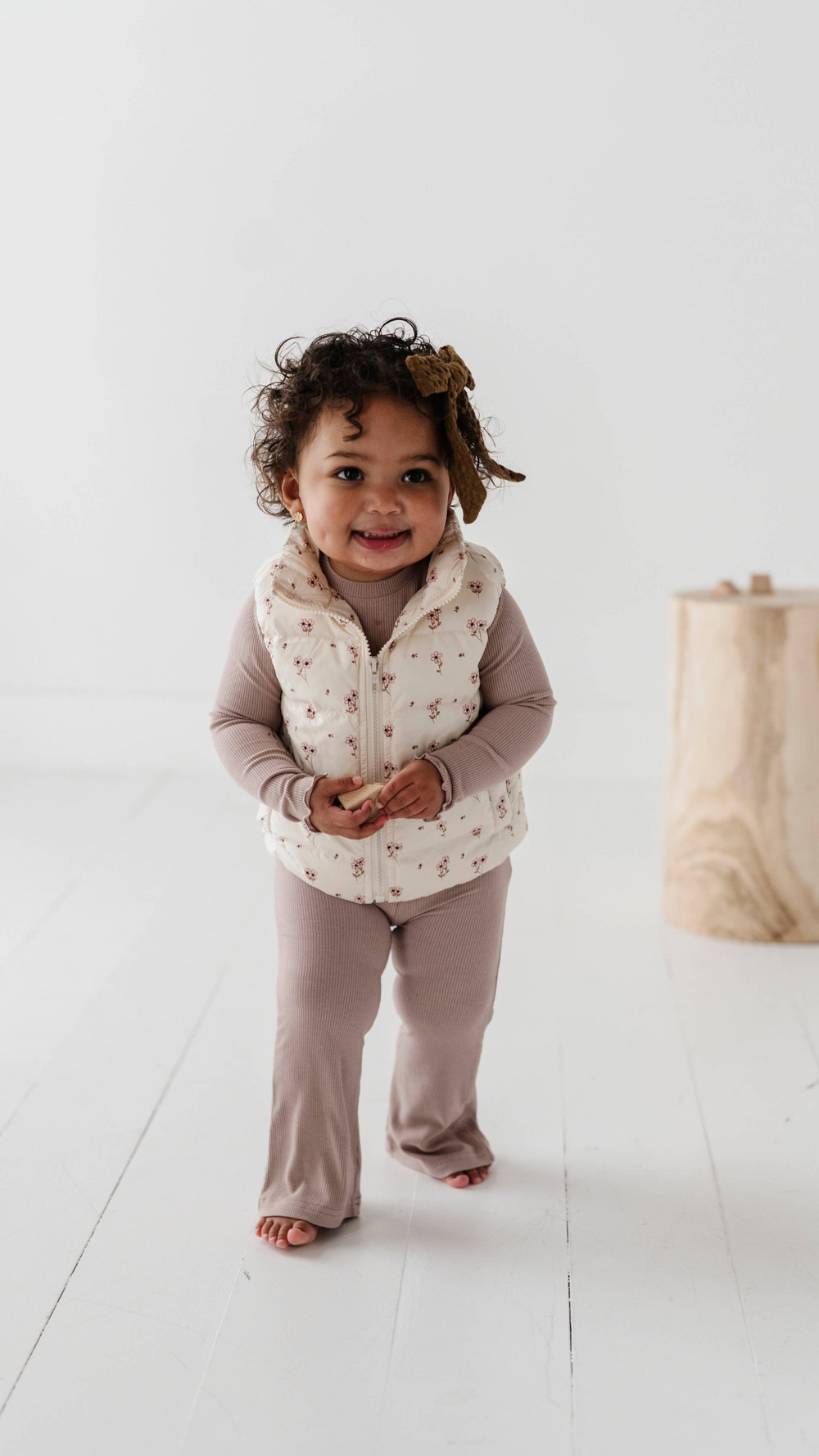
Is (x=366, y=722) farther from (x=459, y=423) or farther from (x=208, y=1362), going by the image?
(x=208, y=1362)

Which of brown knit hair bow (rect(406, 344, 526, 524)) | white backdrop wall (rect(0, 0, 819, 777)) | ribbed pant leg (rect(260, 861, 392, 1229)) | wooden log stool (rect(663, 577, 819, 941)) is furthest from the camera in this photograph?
white backdrop wall (rect(0, 0, 819, 777))

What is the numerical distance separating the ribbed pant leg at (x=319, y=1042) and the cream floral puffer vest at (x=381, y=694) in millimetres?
37

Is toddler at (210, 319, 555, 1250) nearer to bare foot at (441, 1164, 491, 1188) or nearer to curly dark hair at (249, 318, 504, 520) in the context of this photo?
curly dark hair at (249, 318, 504, 520)

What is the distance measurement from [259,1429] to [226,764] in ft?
1.95

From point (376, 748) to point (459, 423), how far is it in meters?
0.33

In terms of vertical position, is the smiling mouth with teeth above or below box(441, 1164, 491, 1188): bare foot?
above

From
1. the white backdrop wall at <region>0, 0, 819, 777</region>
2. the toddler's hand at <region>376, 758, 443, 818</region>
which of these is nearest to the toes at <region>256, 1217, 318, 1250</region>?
the toddler's hand at <region>376, 758, 443, 818</region>

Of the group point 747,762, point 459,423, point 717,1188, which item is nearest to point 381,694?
point 459,423

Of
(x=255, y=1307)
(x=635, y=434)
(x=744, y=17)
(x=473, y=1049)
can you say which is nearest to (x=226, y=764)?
(x=473, y=1049)

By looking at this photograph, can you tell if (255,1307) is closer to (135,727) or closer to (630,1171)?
(630,1171)

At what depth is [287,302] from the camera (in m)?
3.00

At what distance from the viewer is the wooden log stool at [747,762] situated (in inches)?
82.0

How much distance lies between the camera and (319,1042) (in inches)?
52.7

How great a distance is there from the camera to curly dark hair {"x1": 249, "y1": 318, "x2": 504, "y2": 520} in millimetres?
1238
